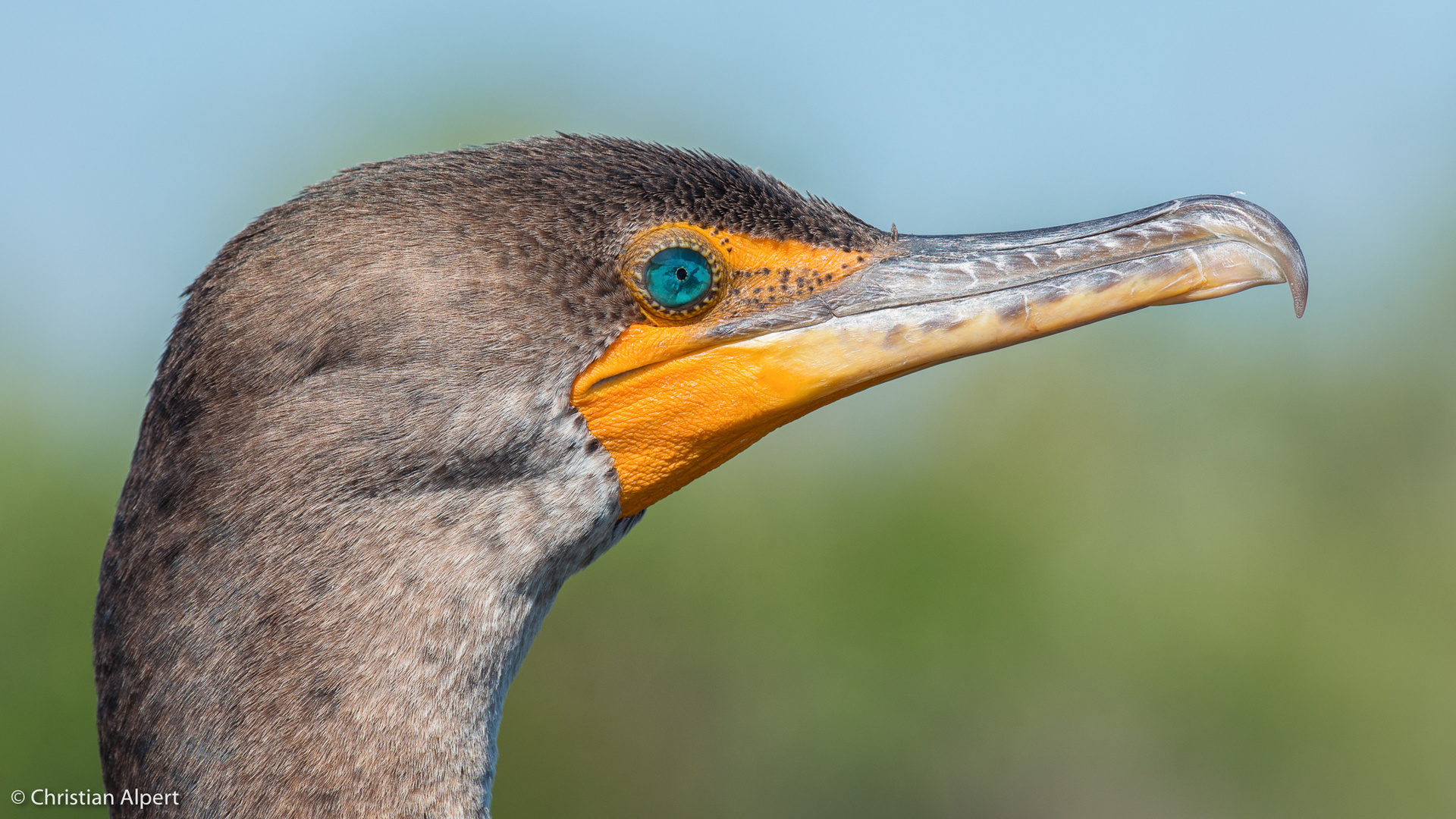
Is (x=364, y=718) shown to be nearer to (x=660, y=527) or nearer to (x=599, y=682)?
(x=599, y=682)

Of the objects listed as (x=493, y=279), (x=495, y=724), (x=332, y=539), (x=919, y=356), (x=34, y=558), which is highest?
(x=493, y=279)

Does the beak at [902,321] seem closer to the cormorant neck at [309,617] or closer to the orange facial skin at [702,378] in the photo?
the orange facial skin at [702,378]

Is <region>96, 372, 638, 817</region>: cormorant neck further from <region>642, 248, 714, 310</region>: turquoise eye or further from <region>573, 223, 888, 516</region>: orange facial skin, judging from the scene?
<region>642, 248, 714, 310</region>: turquoise eye

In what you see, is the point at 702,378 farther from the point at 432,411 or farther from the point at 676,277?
the point at 432,411

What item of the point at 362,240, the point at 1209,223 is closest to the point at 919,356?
the point at 1209,223

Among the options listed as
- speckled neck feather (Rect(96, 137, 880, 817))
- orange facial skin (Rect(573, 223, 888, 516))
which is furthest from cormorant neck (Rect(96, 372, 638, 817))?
orange facial skin (Rect(573, 223, 888, 516))

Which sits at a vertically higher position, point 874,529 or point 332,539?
point 332,539

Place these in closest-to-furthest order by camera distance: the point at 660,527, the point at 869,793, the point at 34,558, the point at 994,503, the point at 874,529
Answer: the point at 34,558, the point at 660,527, the point at 869,793, the point at 874,529, the point at 994,503
